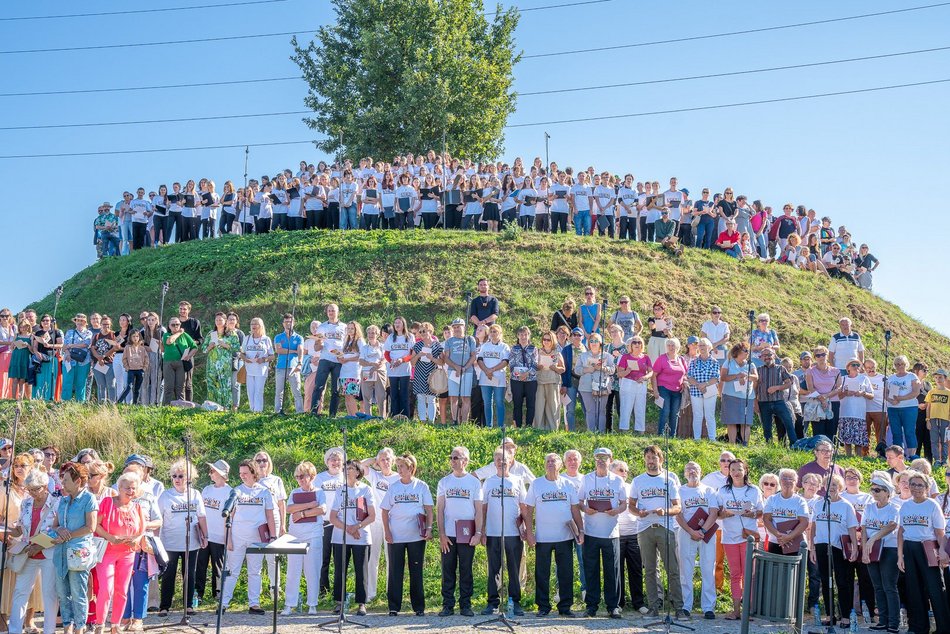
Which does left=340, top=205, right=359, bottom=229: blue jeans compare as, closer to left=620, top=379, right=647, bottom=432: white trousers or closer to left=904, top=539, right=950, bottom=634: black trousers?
left=620, top=379, right=647, bottom=432: white trousers

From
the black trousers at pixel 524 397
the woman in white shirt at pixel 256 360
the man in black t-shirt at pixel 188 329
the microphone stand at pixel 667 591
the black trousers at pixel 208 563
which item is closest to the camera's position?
the microphone stand at pixel 667 591

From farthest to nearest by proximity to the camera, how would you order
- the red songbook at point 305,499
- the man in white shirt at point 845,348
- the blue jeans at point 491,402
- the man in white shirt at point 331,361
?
the man in white shirt at point 845,348 < the man in white shirt at point 331,361 < the blue jeans at point 491,402 < the red songbook at point 305,499

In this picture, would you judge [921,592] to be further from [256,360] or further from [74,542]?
[256,360]

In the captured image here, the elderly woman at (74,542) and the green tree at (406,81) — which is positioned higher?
the green tree at (406,81)

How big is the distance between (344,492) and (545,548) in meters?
2.60

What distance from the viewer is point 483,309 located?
733 inches

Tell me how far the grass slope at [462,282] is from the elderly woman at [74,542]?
1413 cm

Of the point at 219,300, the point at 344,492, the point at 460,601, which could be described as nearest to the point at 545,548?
the point at 460,601

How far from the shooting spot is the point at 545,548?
12.1m

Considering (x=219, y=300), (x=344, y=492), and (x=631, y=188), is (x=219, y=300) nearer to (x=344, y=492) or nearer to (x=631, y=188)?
(x=631, y=188)

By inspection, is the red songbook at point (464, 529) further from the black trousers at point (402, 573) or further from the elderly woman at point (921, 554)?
the elderly woman at point (921, 554)

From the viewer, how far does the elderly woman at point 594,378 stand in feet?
55.2

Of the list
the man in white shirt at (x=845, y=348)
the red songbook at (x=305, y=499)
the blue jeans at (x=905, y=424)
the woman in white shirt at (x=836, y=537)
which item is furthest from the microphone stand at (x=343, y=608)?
the man in white shirt at (x=845, y=348)

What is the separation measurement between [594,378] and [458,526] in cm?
557
